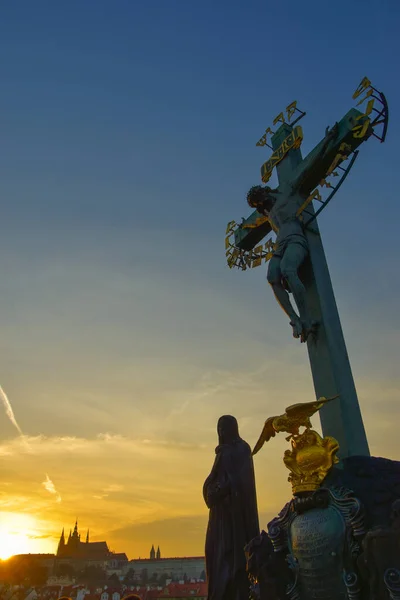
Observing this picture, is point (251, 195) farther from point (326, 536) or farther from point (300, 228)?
point (326, 536)

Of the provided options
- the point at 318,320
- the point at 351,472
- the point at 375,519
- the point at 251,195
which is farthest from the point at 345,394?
the point at 251,195

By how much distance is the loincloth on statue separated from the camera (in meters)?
7.93

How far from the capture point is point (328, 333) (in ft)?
23.7

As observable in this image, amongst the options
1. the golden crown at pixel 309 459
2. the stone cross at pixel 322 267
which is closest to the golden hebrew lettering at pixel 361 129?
the stone cross at pixel 322 267

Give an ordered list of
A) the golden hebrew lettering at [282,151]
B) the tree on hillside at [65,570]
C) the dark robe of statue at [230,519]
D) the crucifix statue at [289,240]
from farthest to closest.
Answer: the tree on hillside at [65,570], the golden hebrew lettering at [282,151], the crucifix statue at [289,240], the dark robe of statue at [230,519]

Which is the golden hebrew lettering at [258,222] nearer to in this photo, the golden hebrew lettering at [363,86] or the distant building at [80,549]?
the golden hebrew lettering at [363,86]

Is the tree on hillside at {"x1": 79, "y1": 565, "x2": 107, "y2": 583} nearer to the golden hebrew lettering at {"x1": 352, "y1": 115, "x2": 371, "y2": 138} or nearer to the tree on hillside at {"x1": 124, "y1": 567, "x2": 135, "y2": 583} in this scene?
the tree on hillside at {"x1": 124, "y1": 567, "x2": 135, "y2": 583}

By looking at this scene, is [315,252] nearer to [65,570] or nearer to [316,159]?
[316,159]

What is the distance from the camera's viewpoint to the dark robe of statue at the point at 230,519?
5.92m

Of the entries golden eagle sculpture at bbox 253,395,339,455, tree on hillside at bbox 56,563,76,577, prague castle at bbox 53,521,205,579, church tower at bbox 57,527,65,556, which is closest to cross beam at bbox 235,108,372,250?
golden eagle sculpture at bbox 253,395,339,455

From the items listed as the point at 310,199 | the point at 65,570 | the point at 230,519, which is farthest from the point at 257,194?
the point at 65,570

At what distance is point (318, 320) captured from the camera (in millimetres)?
7379

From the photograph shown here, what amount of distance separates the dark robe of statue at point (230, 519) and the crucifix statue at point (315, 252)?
3.86 ft

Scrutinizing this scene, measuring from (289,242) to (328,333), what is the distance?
1.60m
